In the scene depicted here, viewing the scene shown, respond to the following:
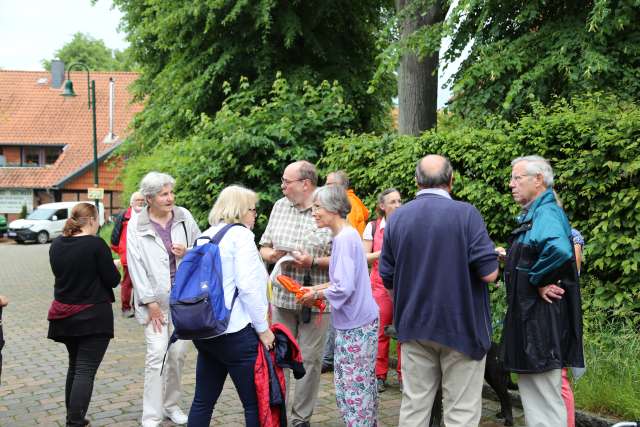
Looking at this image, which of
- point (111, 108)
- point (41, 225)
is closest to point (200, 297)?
point (41, 225)

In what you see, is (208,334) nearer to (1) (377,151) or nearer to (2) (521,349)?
(2) (521,349)

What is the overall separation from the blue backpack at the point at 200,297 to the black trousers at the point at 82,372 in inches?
51.9

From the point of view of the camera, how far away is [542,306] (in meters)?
→ 4.00

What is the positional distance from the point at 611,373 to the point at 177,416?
350cm

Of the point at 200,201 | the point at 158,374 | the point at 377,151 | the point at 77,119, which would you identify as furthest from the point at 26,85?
the point at 158,374

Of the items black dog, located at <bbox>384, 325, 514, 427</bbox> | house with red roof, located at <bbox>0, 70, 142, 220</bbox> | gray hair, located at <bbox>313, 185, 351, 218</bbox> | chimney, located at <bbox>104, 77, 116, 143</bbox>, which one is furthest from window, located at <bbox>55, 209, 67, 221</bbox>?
gray hair, located at <bbox>313, 185, 351, 218</bbox>

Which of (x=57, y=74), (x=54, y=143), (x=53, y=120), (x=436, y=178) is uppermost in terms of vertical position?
(x=57, y=74)

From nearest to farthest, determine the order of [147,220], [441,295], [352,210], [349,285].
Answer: [441,295]
[349,285]
[147,220]
[352,210]

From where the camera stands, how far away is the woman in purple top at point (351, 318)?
4.34m

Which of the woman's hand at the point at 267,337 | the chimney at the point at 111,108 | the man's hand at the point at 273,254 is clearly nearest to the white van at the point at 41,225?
the chimney at the point at 111,108

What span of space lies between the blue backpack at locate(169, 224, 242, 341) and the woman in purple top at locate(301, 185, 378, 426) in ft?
2.24

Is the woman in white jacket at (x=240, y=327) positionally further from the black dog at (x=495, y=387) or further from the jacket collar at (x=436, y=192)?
the black dog at (x=495, y=387)

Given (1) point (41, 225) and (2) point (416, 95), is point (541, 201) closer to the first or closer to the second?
(2) point (416, 95)

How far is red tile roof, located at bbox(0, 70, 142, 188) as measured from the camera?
41.7 metres
